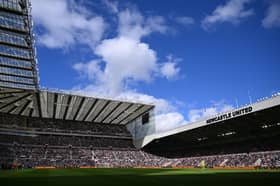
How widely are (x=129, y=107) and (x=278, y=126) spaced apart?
112 feet

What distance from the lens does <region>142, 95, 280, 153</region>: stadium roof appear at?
153 feet

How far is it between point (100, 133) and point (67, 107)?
19213 millimetres

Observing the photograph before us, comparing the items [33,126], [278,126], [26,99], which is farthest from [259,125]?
[33,126]

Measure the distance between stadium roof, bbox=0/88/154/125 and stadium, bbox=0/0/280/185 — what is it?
0.64 ft

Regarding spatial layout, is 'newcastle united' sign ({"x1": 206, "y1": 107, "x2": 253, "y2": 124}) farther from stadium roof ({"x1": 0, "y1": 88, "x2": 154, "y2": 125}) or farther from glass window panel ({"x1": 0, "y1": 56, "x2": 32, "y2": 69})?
glass window panel ({"x1": 0, "y1": 56, "x2": 32, "y2": 69})

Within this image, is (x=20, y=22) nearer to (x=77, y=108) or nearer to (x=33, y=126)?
(x=77, y=108)

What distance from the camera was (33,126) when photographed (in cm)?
7969

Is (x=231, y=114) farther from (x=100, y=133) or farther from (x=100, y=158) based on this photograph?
(x=100, y=133)

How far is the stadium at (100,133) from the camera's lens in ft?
135

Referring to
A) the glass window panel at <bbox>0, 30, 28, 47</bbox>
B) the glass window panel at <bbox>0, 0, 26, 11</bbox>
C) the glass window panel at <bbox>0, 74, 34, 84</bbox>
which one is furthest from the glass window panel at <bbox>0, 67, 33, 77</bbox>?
the glass window panel at <bbox>0, 0, 26, 11</bbox>

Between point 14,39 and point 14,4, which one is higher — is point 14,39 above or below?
below

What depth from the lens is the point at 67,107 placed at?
7112cm

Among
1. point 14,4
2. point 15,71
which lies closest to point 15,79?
point 15,71

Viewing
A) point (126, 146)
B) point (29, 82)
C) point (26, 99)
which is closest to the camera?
point (29, 82)
